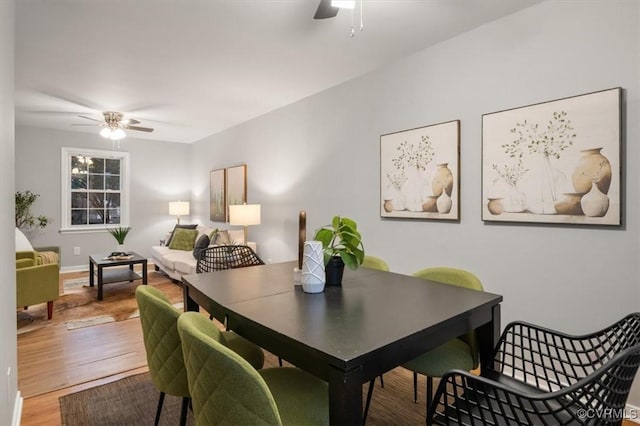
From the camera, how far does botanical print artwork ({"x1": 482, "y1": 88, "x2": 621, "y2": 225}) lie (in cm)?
193

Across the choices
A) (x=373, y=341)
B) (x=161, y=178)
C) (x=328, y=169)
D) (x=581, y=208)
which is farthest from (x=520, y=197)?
(x=161, y=178)

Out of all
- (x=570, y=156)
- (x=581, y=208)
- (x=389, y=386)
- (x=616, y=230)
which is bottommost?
(x=389, y=386)

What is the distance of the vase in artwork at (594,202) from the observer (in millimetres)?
1938

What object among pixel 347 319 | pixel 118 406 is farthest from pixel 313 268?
pixel 118 406

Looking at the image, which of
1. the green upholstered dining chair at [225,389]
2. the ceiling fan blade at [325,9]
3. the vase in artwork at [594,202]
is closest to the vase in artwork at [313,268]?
the green upholstered dining chair at [225,389]

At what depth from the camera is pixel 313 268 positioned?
1579 mm

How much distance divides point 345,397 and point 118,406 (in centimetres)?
186

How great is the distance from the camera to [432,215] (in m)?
2.79

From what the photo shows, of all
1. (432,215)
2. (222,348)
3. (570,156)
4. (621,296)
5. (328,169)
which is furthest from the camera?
(328,169)

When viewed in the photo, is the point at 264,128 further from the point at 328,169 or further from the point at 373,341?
the point at 373,341

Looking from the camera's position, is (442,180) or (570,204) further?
(442,180)

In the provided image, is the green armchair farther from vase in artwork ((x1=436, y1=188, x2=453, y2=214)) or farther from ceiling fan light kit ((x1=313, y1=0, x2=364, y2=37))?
vase in artwork ((x1=436, y1=188, x2=453, y2=214))

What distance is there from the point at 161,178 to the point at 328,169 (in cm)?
447

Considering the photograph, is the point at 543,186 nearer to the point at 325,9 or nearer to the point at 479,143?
the point at 479,143
